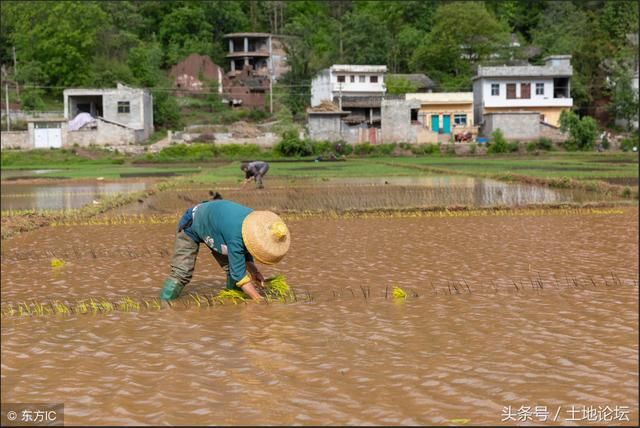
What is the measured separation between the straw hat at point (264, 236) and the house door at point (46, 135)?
164 feet

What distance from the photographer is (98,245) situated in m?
13.2

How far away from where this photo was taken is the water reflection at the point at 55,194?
20984mm

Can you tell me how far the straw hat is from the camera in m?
7.77

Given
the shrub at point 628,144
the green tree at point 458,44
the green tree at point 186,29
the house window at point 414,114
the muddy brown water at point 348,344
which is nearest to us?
the muddy brown water at point 348,344

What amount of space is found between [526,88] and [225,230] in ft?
182

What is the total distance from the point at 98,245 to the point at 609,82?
5667cm

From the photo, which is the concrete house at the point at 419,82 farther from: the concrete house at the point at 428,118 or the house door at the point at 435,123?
the house door at the point at 435,123

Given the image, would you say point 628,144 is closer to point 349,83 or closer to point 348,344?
point 349,83

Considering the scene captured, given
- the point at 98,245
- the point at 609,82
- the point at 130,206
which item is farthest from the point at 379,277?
the point at 609,82

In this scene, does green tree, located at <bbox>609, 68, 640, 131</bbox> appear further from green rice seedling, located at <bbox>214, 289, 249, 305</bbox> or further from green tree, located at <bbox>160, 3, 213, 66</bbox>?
green rice seedling, located at <bbox>214, 289, 249, 305</bbox>

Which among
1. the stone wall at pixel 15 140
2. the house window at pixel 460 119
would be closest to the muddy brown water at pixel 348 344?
the stone wall at pixel 15 140

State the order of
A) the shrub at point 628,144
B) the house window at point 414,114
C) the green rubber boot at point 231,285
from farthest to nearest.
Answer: the house window at point 414,114
the shrub at point 628,144
the green rubber boot at point 231,285

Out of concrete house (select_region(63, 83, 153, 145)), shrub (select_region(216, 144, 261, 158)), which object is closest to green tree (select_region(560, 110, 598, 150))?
shrub (select_region(216, 144, 261, 158))

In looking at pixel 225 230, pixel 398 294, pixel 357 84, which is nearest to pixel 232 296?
pixel 225 230
